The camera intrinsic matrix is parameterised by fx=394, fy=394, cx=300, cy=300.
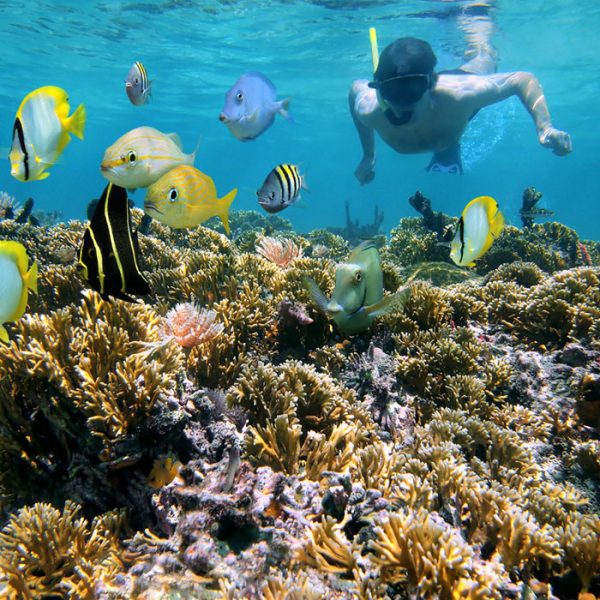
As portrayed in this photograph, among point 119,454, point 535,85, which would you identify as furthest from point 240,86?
point 535,85

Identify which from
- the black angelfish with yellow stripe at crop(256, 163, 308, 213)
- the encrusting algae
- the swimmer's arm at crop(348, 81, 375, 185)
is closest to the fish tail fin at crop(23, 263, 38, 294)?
the encrusting algae

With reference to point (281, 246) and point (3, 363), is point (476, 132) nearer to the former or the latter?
point (281, 246)

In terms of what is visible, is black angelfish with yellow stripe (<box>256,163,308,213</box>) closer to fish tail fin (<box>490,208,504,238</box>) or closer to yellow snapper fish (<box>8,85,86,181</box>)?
yellow snapper fish (<box>8,85,86,181</box>)

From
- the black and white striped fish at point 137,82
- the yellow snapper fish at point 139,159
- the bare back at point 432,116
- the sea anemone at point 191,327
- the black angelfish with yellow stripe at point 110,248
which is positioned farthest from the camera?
the bare back at point 432,116

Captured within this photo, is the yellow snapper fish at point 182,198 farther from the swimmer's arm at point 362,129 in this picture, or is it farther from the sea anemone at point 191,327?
the swimmer's arm at point 362,129

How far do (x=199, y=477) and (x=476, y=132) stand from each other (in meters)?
69.2

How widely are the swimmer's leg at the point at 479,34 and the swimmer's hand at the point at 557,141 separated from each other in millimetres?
11815

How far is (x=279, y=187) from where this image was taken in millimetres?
3910

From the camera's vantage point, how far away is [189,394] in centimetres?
307

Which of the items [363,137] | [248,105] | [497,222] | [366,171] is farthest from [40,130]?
[363,137]

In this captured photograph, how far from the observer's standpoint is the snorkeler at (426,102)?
793 cm

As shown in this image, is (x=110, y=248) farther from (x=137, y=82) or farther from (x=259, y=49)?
(x=259, y=49)

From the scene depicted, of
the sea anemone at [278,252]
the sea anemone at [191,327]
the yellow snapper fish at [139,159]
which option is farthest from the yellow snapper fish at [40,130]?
the sea anemone at [278,252]

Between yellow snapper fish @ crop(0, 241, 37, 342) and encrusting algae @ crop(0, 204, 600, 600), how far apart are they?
2.10ft
